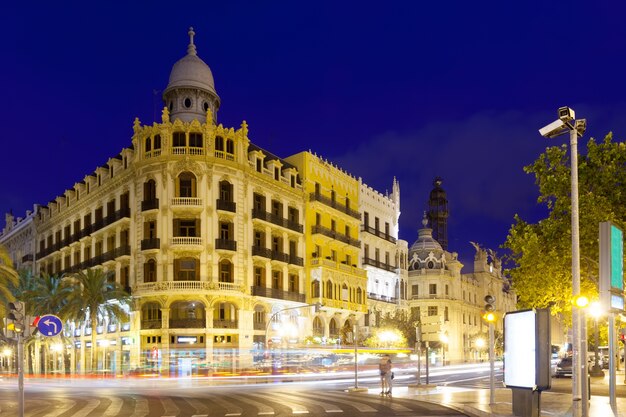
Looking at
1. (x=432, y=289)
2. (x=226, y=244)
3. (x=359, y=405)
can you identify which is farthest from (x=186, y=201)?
(x=432, y=289)

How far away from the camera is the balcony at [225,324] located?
170ft

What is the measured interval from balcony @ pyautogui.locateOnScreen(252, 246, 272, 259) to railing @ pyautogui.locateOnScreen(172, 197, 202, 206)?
6.12m

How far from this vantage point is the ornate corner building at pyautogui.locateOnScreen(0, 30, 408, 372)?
171ft

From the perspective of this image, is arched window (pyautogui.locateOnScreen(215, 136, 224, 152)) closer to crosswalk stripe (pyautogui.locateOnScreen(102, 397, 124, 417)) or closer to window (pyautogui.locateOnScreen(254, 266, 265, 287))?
window (pyautogui.locateOnScreen(254, 266, 265, 287))

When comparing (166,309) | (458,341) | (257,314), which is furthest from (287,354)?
(458,341)

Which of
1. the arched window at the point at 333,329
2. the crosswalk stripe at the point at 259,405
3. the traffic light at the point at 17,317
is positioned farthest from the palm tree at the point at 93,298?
the traffic light at the point at 17,317

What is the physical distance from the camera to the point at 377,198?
246 feet

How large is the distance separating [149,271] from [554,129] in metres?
41.6

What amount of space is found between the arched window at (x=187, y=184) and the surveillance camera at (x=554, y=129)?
39137 millimetres

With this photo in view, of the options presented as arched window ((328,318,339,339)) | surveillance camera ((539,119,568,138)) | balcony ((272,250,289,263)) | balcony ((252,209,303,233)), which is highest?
surveillance camera ((539,119,568,138))

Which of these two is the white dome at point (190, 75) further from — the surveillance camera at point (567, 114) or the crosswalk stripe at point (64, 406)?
the surveillance camera at point (567, 114)

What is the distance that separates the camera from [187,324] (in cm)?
5112

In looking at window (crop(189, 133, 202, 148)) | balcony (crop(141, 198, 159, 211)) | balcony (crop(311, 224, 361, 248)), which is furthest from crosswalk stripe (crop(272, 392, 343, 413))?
balcony (crop(311, 224, 361, 248))

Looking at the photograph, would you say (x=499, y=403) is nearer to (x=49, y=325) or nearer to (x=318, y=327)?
(x=49, y=325)
